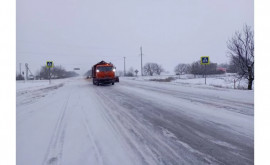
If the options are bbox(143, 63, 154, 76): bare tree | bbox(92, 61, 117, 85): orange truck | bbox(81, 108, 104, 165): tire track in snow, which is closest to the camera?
bbox(81, 108, 104, 165): tire track in snow

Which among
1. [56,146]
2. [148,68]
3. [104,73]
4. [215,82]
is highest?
[148,68]

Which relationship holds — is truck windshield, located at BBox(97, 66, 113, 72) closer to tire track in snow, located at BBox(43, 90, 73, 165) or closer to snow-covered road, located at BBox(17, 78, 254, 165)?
snow-covered road, located at BBox(17, 78, 254, 165)

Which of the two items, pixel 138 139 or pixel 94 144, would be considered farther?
pixel 138 139

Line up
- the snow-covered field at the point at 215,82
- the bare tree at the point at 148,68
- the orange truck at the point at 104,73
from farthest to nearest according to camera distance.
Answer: the bare tree at the point at 148,68
the orange truck at the point at 104,73
the snow-covered field at the point at 215,82

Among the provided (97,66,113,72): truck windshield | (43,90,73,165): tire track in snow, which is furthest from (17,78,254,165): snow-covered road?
(97,66,113,72): truck windshield

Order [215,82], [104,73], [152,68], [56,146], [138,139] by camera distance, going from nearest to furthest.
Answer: [56,146]
[138,139]
[104,73]
[215,82]
[152,68]

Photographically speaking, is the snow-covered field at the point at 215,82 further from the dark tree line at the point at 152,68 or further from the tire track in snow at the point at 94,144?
the dark tree line at the point at 152,68

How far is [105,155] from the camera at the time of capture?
298 centimetres

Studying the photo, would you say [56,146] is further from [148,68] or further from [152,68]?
[152,68]

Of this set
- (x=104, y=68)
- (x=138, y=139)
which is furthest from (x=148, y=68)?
(x=138, y=139)

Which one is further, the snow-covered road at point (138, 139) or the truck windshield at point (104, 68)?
the truck windshield at point (104, 68)

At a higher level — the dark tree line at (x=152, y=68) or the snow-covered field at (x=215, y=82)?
the dark tree line at (x=152, y=68)

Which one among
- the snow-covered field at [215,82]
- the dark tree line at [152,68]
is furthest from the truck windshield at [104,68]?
the dark tree line at [152,68]
